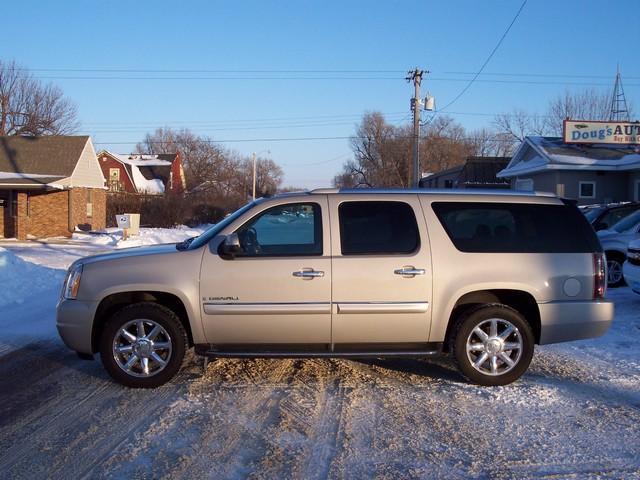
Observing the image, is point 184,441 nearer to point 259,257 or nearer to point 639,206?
point 259,257

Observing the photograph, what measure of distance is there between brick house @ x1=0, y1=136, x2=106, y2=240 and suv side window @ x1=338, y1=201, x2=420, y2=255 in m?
24.3

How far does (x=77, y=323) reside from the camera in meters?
5.92

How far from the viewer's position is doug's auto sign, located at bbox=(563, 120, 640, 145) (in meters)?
30.1

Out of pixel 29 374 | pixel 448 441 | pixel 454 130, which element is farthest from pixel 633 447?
pixel 454 130

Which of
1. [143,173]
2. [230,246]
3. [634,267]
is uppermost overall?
[143,173]

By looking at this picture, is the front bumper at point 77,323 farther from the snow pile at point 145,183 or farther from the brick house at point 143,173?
the snow pile at point 145,183

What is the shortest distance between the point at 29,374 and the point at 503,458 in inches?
188

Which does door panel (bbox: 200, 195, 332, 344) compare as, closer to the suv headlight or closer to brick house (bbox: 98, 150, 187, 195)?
the suv headlight

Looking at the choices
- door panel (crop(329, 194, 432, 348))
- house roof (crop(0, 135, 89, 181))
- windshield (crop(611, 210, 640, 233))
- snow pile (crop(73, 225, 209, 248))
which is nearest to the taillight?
door panel (crop(329, 194, 432, 348))

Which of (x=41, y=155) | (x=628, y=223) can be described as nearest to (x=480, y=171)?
(x=41, y=155)

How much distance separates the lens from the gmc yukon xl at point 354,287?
581 cm

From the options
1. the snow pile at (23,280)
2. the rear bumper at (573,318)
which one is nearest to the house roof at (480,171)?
the snow pile at (23,280)

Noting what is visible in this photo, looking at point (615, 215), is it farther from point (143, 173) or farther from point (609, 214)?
point (143, 173)

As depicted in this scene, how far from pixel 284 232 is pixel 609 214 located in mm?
11059
